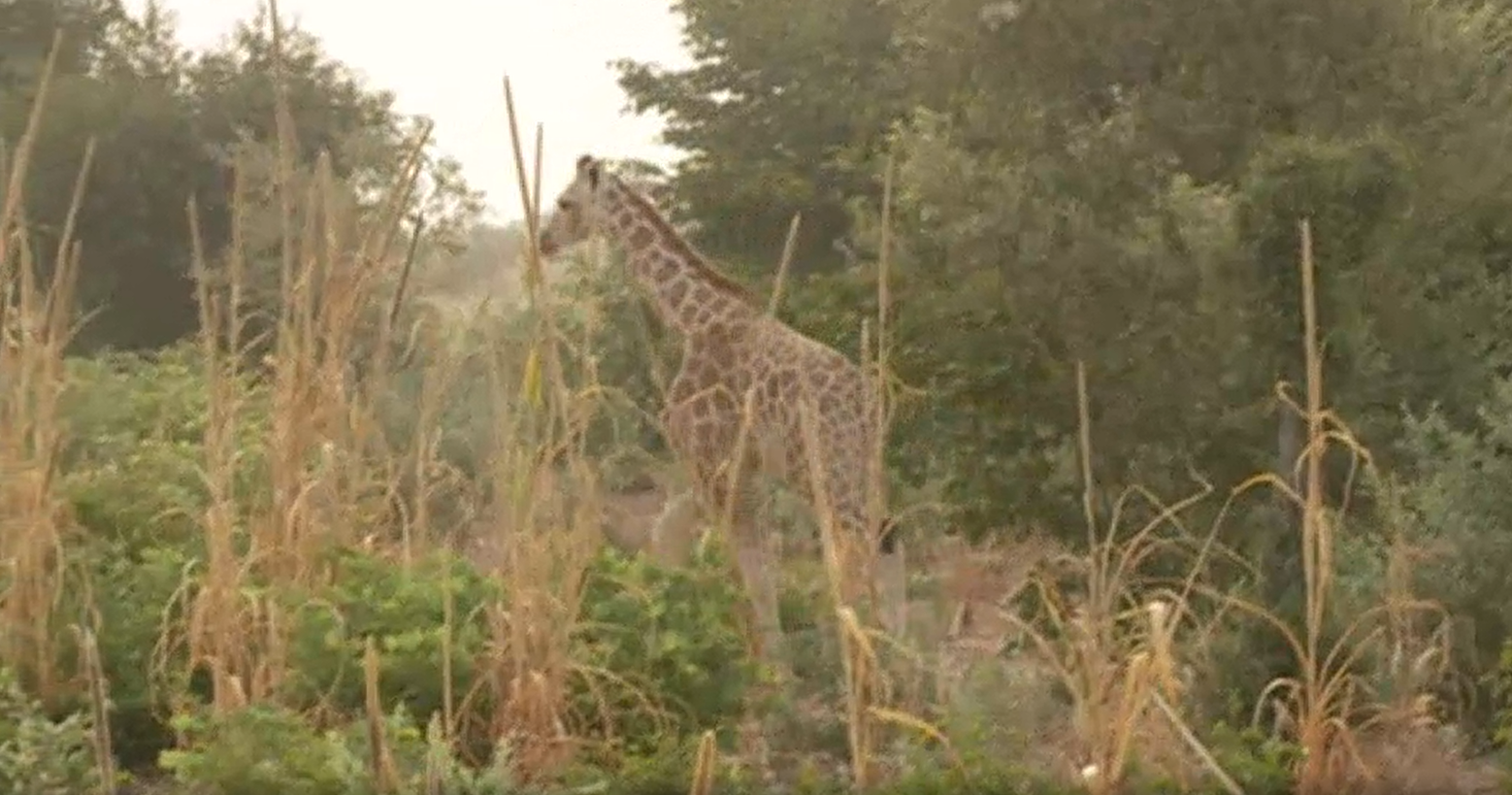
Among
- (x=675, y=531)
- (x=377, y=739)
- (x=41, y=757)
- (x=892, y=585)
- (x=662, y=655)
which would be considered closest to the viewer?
(x=377, y=739)

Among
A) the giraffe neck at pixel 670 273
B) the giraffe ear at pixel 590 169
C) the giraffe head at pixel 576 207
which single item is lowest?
the giraffe neck at pixel 670 273

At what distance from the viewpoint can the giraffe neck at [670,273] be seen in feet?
Result: 16.7

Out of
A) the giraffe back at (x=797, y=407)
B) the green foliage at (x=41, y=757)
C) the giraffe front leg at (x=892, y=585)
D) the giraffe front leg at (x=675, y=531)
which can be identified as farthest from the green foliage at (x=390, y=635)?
the giraffe back at (x=797, y=407)

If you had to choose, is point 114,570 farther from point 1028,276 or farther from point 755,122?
point 755,122

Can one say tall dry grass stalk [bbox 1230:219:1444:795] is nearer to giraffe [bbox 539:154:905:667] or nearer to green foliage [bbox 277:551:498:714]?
green foliage [bbox 277:551:498:714]

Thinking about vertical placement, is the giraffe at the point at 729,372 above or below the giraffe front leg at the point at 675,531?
above

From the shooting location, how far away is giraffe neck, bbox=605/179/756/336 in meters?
5.08

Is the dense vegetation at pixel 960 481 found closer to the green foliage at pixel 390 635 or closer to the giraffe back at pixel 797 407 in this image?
the green foliage at pixel 390 635

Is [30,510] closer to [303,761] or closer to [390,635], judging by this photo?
[390,635]

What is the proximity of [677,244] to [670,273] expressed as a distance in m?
0.08

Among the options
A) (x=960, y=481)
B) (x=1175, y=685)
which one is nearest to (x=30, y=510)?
(x=1175, y=685)

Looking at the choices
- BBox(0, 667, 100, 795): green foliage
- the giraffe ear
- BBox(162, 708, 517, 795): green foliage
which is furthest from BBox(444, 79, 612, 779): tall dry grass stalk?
the giraffe ear

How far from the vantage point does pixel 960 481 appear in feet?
16.4

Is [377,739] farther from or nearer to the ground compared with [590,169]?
nearer to the ground
